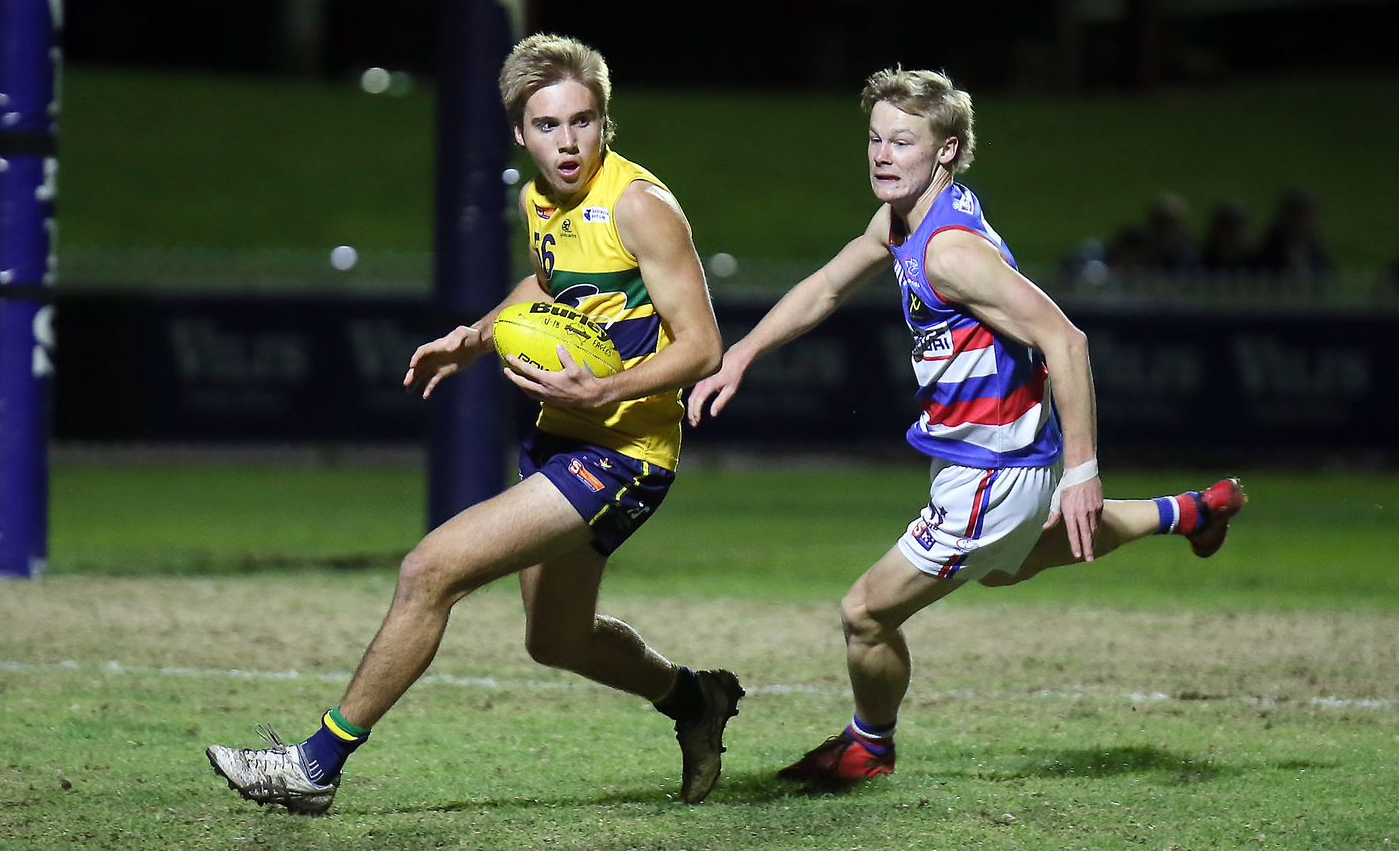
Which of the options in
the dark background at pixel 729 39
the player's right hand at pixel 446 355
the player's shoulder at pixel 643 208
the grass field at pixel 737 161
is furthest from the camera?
the dark background at pixel 729 39

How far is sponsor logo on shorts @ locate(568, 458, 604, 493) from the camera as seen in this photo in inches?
216

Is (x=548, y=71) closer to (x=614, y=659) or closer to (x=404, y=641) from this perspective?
(x=404, y=641)

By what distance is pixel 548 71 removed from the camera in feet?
18.0

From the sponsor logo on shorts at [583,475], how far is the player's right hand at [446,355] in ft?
1.83

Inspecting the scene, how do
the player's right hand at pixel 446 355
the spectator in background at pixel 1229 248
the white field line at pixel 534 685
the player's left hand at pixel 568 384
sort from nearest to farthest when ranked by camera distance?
the player's left hand at pixel 568 384, the player's right hand at pixel 446 355, the white field line at pixel 534 685, the spectator in background at pixel 1229 248

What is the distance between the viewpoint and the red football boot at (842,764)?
6.02m

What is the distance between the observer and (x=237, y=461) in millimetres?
18375

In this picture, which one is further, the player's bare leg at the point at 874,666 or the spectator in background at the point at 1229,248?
the spectator in background at the point at 1229,248

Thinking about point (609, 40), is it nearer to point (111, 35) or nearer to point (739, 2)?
point (739, 2)

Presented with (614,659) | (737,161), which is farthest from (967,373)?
(737,161)

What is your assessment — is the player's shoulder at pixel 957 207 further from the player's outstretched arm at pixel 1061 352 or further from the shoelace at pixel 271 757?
the shoelace at pixel 271 757

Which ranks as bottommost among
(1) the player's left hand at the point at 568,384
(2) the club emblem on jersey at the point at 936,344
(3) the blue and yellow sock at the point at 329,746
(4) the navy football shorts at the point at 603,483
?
(3) the blue and yellow sock at the point at 329,746


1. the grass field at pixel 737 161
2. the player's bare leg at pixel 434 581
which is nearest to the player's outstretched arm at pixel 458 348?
the player's bare leg at pixel 434 581

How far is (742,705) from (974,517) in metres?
1.91
